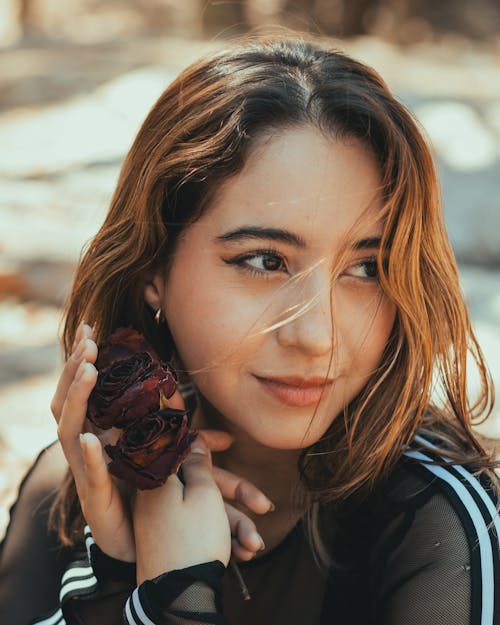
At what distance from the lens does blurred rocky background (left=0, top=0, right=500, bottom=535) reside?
5238 mm

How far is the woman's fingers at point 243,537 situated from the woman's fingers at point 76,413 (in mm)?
398

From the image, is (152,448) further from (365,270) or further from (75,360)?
(365,270)

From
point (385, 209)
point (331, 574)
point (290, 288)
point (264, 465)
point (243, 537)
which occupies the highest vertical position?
point (385, 209)

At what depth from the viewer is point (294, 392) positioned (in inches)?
87.4

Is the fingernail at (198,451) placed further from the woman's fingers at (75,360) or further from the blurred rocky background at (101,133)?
the blurred rocky background at (101,133)

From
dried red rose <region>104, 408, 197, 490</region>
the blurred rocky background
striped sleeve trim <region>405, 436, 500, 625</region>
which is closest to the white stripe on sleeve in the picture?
striped sleeve trim <region>405, 436, 500, 625</region>

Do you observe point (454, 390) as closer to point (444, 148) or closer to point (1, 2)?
point (444, 148)

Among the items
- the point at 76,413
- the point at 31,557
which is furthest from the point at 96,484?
the point at 31,557

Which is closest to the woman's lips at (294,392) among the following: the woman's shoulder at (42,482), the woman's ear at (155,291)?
the woman's ear at (155,291)

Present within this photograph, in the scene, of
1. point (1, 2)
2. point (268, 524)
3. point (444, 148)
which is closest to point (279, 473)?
point (268, 524)

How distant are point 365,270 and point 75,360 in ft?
2.44

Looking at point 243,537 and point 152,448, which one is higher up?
point 152,448

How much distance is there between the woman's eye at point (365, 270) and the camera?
2.27 metres

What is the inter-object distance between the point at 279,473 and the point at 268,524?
0.15 meters
